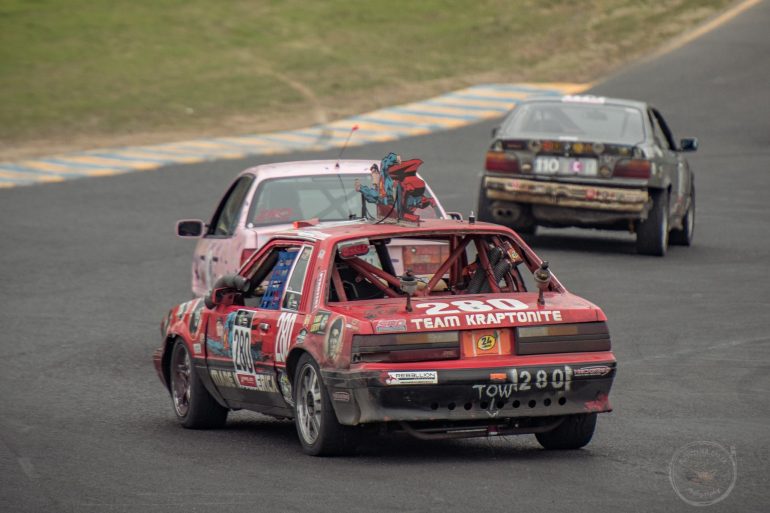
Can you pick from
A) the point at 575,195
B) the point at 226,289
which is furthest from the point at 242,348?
the point at 575,195

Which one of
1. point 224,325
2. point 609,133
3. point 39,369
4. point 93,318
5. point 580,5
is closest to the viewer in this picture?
point 224,325

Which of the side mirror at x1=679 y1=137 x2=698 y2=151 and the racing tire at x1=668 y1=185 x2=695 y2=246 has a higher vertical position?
the side mirror at x1=679 y1=137 x2=698 y2=151

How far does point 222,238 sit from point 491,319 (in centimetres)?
526

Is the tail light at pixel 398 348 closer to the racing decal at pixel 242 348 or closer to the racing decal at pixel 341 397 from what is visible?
the racing decal at pixel 341 397

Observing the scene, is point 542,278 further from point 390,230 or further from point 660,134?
point 660,134

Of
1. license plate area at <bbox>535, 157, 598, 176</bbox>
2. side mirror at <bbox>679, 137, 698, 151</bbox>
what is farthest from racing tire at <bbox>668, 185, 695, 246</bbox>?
license plate area at <bbox>535, 157, 598, 176</bbox>

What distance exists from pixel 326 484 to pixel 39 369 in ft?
18.4

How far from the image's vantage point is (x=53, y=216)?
22.5m

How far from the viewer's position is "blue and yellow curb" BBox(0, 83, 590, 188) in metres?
28.0

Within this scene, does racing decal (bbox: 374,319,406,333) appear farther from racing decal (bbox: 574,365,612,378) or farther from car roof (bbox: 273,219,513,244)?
racing decal (bbox: 574,365,612,378)

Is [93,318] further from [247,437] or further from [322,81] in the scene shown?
[322,81]

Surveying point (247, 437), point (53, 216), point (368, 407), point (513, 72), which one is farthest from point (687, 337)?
point (513, 72)

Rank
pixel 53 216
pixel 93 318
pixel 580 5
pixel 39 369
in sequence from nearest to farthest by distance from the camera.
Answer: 1. pixel 39 369
2. pixel 93 318
3. pixel 53 216
4. pixel 580 5

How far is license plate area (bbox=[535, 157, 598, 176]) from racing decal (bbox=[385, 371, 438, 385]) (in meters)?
10.0
